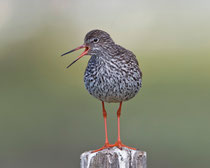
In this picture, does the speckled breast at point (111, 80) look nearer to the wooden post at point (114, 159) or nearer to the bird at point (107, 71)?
the bird at point (107, 71)

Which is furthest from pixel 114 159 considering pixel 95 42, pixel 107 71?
pixel 95 42

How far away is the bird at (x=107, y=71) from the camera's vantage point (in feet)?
26.4

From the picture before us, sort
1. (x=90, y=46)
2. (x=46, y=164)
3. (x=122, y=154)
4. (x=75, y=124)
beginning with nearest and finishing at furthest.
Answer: (x=122, y=154) < (x=90, y=46) < (x=46, y=164) < (x=75, y=124)

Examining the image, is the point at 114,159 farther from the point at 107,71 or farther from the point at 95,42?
the point at 95,42

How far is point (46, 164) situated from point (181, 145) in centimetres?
324

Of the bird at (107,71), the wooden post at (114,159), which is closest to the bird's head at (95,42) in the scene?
the bird at (107,71)

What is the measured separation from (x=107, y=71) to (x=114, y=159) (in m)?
1.77

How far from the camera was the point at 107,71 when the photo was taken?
809cm

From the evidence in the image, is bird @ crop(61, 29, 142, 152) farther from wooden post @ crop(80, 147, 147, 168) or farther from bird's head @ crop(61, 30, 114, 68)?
wooden post @ crop(80, 147, 147, 168)

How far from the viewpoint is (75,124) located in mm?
15086

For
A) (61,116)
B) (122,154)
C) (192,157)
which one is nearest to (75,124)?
(61,116)

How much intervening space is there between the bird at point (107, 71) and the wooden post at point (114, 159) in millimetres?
1299

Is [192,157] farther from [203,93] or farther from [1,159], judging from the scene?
[203,93]

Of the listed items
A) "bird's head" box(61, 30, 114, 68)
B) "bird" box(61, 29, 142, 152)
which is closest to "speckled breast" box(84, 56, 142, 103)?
"bird" box(61, 29, 142, 152)
